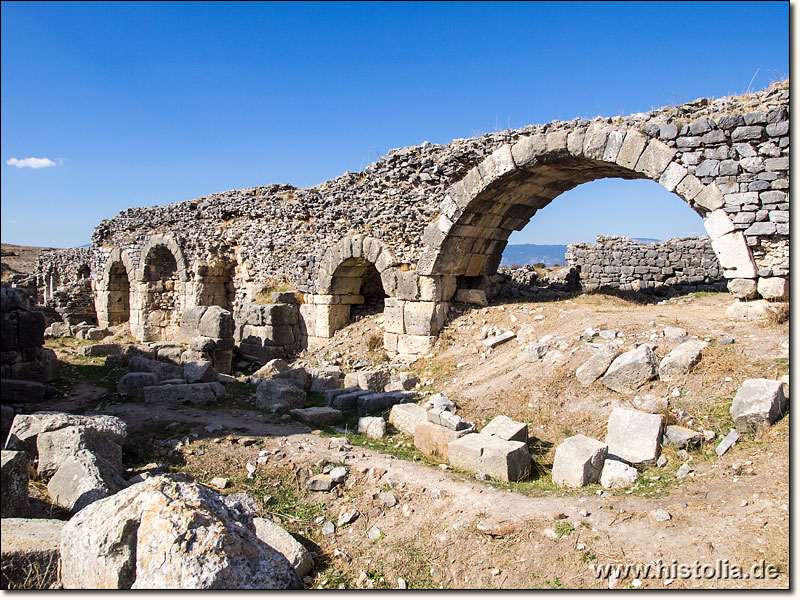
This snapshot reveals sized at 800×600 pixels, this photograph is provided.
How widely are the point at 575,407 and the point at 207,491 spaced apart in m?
4.25

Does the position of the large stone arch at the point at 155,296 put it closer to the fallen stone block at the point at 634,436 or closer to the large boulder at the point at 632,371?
the large boulder at the point at 632,371

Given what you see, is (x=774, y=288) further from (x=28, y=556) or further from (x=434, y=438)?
(x=28, y=556)

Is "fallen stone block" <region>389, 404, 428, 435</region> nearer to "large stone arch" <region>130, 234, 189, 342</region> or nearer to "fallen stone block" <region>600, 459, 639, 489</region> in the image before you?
"fallen stone block" <region>600, 459, 639, 489</region>

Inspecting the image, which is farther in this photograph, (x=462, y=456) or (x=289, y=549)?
(x=462, y=456)

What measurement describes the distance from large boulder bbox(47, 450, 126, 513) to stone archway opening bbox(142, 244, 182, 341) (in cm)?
1187

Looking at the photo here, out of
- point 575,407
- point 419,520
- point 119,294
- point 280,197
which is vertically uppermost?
point 280,197

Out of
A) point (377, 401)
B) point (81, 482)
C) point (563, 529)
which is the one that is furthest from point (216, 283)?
point (563, 529)

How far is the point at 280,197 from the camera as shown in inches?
522

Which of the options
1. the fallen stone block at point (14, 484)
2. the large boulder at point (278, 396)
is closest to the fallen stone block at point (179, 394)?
the large boulder at point (278, 396)

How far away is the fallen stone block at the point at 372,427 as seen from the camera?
21.7 ft

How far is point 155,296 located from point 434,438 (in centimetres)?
1280

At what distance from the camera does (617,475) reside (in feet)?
15.7

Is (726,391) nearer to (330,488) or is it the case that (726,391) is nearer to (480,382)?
(480,382)

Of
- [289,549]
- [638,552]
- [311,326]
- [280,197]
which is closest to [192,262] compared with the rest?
[280,197]
